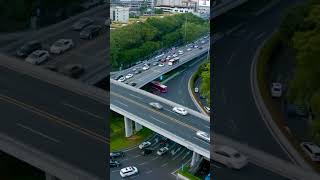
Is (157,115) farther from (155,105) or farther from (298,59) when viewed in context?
(298,59)

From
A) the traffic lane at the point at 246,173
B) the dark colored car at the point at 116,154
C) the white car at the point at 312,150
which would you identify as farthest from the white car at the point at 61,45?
the white car at the point at 312,150

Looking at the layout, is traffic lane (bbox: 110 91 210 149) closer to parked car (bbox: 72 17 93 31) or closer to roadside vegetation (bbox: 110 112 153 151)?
roadside vegetation (bbox: 110 112 153 151)

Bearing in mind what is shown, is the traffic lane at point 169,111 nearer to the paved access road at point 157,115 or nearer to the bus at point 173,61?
the paved access road at point 157,115

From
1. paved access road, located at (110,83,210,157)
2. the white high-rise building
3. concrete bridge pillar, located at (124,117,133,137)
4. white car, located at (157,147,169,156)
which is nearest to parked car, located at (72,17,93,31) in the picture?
the white high-rise building

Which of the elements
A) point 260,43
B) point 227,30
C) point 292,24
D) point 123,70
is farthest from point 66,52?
point 292,24

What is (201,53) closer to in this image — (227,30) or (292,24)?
(227,30)

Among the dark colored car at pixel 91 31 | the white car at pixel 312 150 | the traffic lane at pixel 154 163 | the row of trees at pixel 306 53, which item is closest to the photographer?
the row of trees at pixel 306 53
